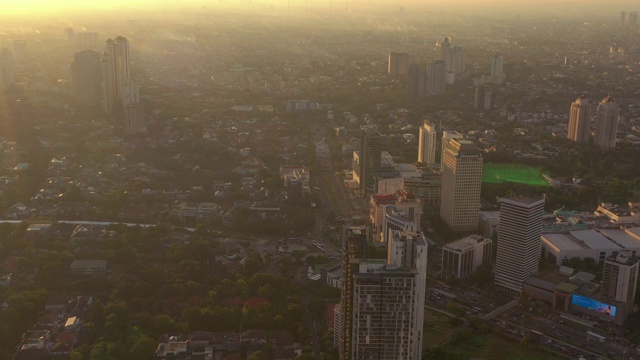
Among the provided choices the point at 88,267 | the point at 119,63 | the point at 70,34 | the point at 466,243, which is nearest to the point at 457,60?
the point at 119,63

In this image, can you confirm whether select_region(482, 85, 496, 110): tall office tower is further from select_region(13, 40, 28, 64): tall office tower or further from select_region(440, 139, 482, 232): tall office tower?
select_region(13, 40, 28, 64): tall office tower

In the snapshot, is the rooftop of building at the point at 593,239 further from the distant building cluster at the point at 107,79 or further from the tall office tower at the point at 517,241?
the distant building cluster at the point at 107,79

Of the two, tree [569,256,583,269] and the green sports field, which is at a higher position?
tree [569,256,583,269]

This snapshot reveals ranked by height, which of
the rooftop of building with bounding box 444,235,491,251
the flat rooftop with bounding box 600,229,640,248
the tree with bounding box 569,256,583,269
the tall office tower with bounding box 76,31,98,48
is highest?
the tall office tower with bounding box 76,31,98,48

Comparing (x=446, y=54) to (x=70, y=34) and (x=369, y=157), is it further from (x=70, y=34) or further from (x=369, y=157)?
(x=369, y=157)

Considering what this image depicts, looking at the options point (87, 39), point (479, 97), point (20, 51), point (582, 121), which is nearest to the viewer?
point (582, 121)

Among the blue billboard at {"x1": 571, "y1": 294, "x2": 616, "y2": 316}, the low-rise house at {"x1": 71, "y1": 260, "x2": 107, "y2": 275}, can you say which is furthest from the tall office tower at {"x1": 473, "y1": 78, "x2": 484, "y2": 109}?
the low-rise house at {"x1": 71, "y1": 260, "x2": 107, "y2": 275}

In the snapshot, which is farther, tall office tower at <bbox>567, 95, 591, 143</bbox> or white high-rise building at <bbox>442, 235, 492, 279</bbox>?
tall office tower at <bbox>567, 95, 591, 143</bbox>

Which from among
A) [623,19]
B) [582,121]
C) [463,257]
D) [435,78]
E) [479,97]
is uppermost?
[623,19]

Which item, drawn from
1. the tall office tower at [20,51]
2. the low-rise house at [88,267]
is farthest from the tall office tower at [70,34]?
the low-rise house at [88,267]
